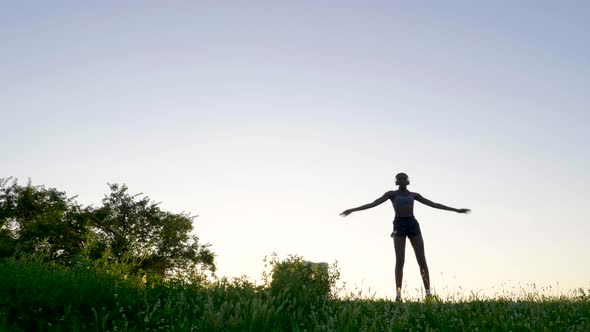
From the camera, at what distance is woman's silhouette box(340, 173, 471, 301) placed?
1533cm

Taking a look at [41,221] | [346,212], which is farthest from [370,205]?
[41,221]

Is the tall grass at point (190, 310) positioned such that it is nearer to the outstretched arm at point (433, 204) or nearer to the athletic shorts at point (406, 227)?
the athletic shorts at point (406, 227)

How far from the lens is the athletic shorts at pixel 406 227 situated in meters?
15.5

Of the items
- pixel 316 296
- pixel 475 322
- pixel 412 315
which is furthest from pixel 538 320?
pixel 316 296

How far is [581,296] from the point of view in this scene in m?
12.7

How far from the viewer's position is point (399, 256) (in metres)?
15.3

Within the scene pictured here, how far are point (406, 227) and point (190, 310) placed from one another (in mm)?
8133

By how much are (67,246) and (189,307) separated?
3630 cm

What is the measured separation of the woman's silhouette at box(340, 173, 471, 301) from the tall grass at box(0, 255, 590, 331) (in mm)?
4622

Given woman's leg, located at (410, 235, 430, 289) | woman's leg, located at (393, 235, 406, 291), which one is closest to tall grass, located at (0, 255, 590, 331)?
woman's leg, located at (393, 235, 406, 291)

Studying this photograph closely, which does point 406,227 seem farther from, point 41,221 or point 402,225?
point 41,221

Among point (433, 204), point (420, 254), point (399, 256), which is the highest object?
point (433, 204)

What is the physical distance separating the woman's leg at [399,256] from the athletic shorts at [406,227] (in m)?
0.13

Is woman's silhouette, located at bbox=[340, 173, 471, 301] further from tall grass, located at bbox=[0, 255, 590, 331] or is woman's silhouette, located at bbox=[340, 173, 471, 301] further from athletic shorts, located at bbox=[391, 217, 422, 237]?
tall grass, located at bbox=[0, 255, 590, 331]
